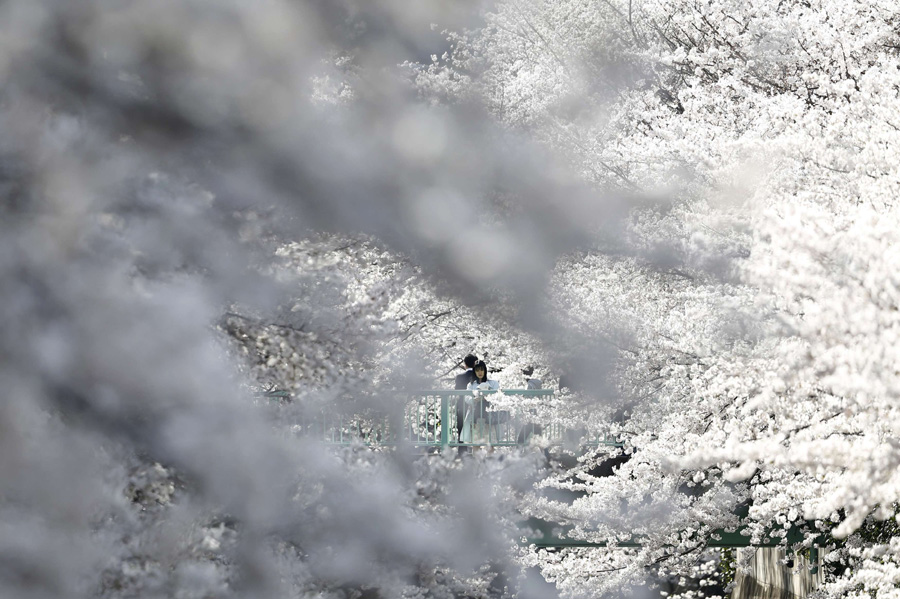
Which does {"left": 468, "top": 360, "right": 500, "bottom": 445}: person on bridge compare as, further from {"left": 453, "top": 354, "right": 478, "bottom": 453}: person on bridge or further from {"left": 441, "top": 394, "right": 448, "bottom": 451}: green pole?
{"left": 441, "top": 394, "right": 448, "bottom": 451}: green pole

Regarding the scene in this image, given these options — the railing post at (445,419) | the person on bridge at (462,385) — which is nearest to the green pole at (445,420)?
the railing post at (445,419)

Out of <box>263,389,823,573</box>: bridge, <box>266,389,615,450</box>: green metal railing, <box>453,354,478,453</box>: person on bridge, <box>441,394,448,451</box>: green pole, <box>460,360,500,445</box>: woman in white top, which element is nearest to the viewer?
<box>266,389,615,450</box>: green metal railing

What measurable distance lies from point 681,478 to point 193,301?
6534mm

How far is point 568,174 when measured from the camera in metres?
1.30

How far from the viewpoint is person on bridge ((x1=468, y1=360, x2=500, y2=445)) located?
805 cm

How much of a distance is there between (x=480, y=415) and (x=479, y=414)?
0.03 m

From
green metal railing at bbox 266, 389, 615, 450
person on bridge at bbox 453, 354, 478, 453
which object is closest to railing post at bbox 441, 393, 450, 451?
green metal railing at bbox 266, 389, 615, 450

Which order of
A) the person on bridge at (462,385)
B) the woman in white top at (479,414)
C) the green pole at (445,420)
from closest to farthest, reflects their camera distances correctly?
the green pole at (445,420), the woman in white top at (479,414), the person on bridge at (462,385)

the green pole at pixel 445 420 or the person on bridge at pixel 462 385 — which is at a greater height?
the person on bridge at pixel 462 385

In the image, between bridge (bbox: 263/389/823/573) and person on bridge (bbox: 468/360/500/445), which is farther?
person on bridge (bbox: 468/360/500/445)

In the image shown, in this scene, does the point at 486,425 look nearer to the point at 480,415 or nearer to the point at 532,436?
the point at 480,415

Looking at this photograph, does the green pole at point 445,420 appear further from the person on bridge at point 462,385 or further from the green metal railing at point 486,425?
the person on bridge at point 462,385

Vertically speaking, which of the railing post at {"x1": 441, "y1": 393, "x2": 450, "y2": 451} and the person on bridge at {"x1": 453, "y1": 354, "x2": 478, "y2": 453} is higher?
the person on bridge at {"x1": 453, "y1": 354, "x2": 478, "y2": 453}

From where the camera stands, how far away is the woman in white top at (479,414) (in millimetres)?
8047
